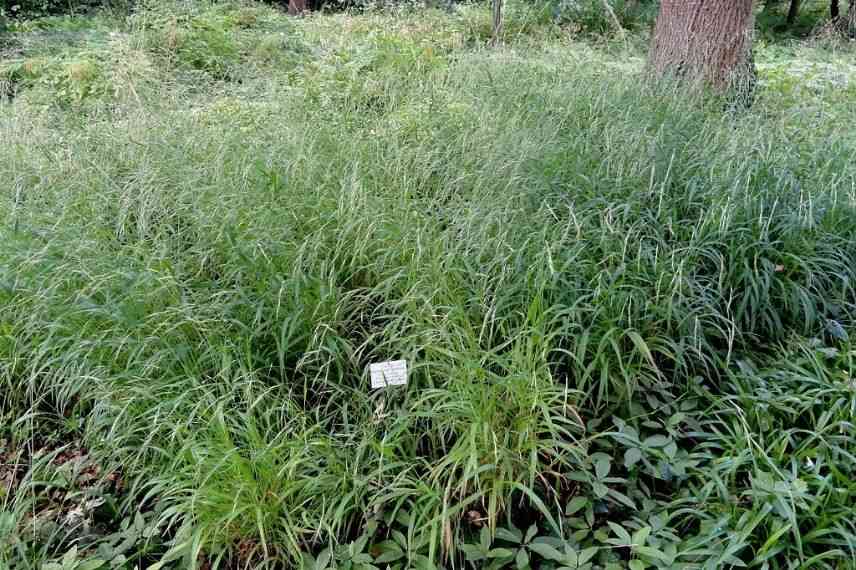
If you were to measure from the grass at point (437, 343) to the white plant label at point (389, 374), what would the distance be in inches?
2.1

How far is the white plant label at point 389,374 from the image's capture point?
176cm

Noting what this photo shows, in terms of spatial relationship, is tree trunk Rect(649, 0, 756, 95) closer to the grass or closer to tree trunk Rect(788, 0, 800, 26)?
the grass

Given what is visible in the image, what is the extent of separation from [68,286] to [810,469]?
2.43 meters

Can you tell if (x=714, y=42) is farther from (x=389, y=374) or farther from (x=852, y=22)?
(x=852, y=22)

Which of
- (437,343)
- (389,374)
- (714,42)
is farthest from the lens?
(714,42)

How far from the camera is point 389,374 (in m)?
1.76

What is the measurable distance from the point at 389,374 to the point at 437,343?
0.20 metres

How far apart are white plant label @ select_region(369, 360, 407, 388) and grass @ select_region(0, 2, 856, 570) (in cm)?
5

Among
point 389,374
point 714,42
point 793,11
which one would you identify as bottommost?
point 389,374

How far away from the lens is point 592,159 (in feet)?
8.52

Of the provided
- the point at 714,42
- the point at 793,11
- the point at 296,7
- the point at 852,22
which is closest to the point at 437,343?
the point at 714,42

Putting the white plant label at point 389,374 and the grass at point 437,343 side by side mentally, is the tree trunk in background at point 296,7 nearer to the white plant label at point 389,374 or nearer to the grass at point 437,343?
the grass at point 437,343

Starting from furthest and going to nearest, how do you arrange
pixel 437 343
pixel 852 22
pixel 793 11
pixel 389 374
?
pixel 793 11, pixel 852 22, pixel 437 343, pixel 389 374

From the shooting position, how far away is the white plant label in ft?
5.76
